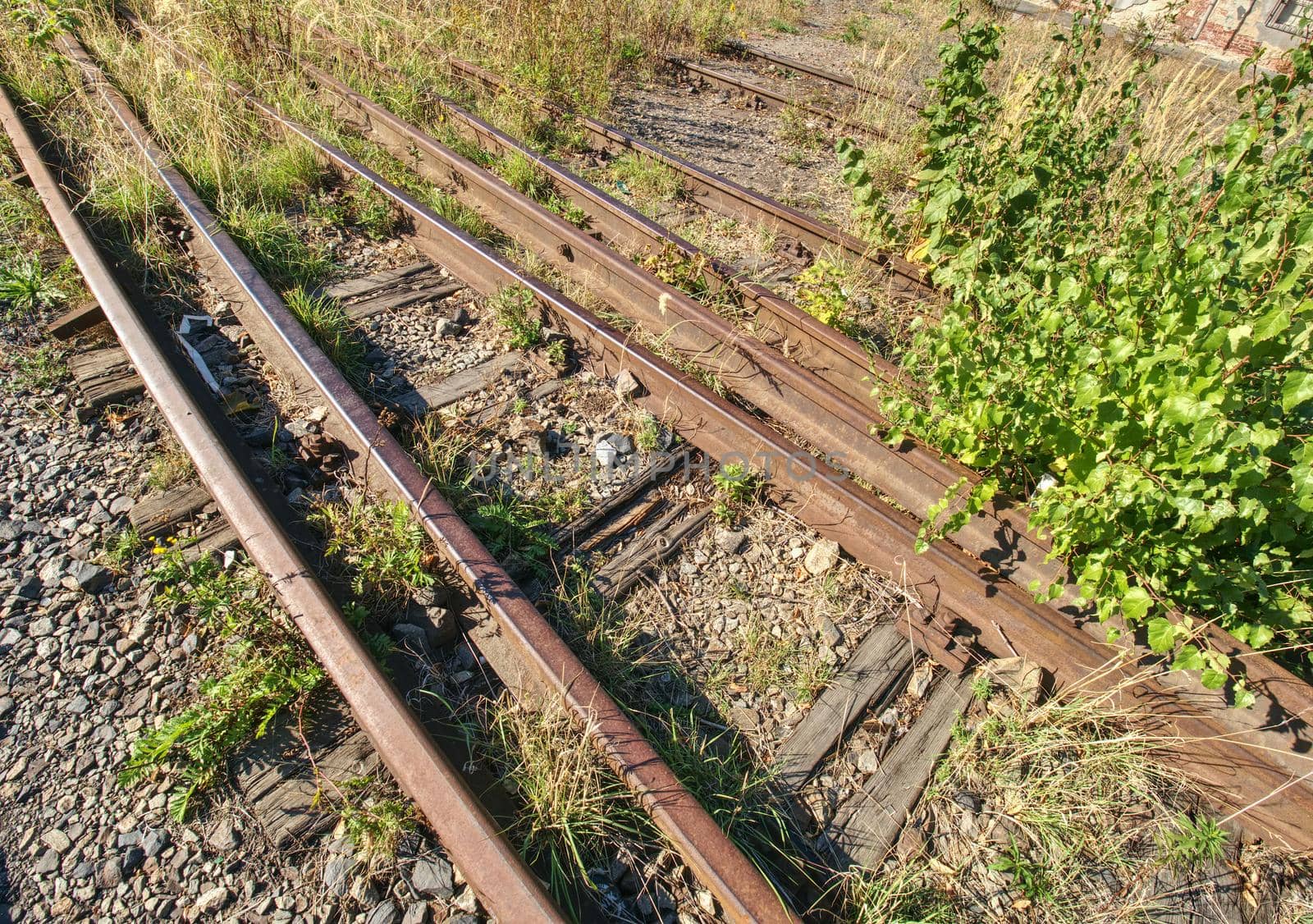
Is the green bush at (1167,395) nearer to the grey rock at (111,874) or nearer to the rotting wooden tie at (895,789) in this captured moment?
the rotting wooden tie at (895,789)

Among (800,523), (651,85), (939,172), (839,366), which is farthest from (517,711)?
(651,85)

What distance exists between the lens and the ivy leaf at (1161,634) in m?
2.42

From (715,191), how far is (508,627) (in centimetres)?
458

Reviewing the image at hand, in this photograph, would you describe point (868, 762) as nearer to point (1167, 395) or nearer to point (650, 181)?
point (1167, 395)

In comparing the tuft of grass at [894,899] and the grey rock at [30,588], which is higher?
the tuft of grass at [894,899]

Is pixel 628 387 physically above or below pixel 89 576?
above

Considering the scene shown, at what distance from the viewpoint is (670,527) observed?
3498mm

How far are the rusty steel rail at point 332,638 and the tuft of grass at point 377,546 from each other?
0.23 meters

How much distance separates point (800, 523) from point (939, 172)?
256 cm

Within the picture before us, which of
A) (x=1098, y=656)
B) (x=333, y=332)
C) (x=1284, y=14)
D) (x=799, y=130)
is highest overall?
(x=1284, y=14)

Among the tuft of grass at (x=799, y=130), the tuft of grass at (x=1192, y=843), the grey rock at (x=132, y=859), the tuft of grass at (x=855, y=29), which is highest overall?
the tuft of grass at (x=855, y=29)

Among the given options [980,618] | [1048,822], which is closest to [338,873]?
[1048,822]

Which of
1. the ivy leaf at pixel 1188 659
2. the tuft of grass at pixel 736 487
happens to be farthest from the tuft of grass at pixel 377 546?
the ivy leaf at pixel 1188 659

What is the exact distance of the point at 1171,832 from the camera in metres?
2.58
